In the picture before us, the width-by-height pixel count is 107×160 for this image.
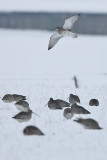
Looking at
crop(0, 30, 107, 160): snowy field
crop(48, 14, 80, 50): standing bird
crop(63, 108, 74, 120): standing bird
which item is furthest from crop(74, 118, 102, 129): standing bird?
crop(48, 14, 80, 50): standing bird

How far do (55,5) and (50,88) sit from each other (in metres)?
6.58

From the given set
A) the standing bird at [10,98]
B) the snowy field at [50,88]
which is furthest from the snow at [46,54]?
the standing bird at [10,98]

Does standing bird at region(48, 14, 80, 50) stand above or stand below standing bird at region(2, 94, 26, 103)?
above

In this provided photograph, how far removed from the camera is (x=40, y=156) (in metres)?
4.23

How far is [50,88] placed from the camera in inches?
333

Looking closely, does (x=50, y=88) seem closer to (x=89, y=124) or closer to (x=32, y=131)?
(x=89, y=124)

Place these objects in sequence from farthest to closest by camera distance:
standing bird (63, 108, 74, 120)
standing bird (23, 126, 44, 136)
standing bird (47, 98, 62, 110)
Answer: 1. standing bird (47, 98, 62, 110)
2. standing bird (63, 108, 74, 120)
3. standing bird (23, 126, 44, 136)

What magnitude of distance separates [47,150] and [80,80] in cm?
533

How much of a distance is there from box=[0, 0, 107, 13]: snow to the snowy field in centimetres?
93

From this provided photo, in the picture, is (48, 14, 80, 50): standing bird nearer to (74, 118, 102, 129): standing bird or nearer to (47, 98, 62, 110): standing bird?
(47, 98, 62, 110): standing bird

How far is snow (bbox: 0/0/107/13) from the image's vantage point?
13.9 m

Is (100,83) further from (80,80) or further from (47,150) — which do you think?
(47,150)

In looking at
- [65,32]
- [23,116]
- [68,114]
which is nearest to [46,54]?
[65,32]

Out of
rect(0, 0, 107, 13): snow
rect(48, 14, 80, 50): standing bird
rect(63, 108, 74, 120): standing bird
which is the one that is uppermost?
rect(0, 0, 107, 13): snow
